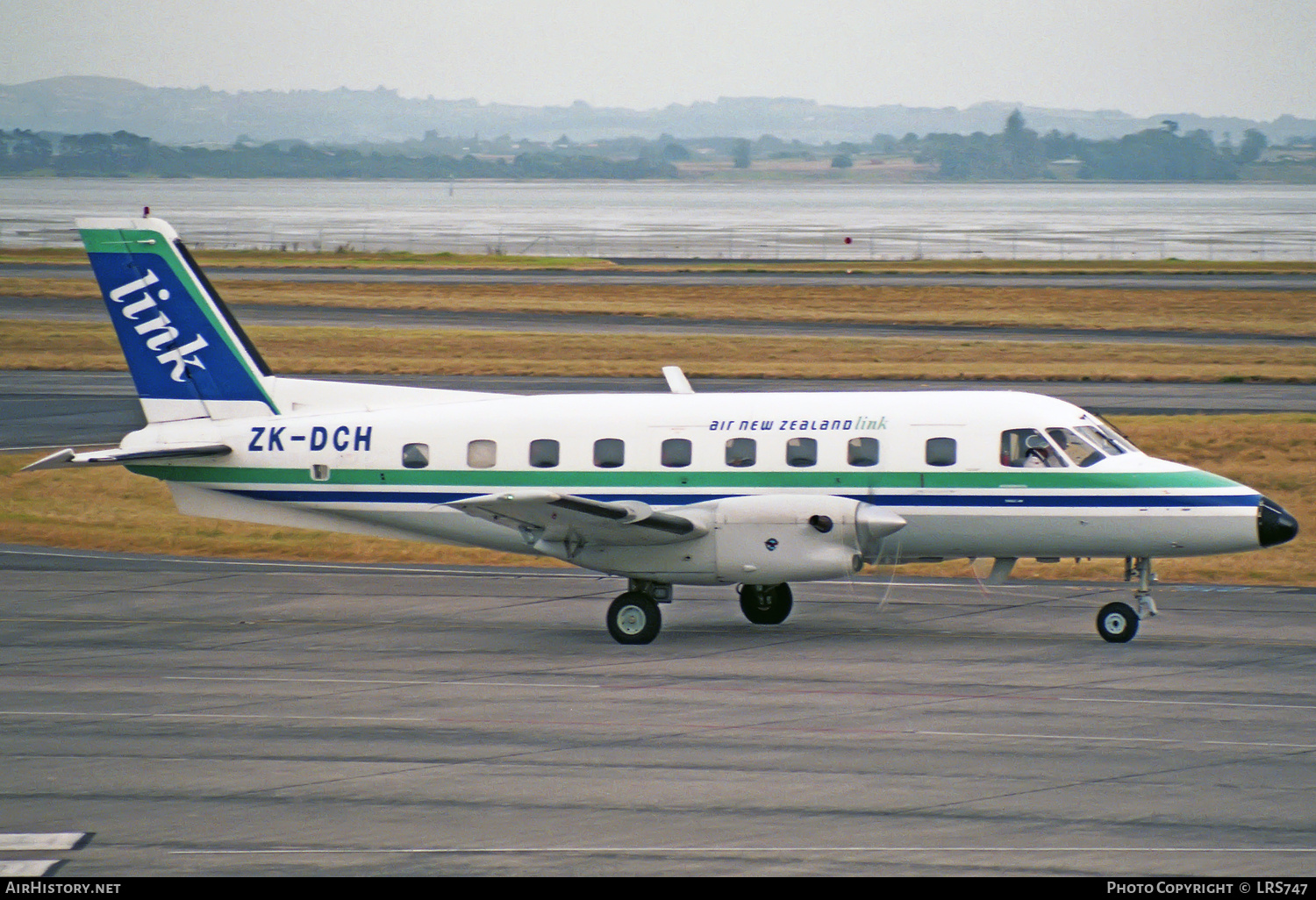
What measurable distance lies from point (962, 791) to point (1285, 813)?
9.29 ft

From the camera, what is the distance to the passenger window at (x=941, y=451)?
20.2 metres

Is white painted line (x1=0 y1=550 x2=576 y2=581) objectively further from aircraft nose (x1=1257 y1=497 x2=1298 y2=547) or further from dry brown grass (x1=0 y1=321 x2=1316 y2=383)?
dry brown grass (x1=0 y1=321 x2=1316 y2=383)

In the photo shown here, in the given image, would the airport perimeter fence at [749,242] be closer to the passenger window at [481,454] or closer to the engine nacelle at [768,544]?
the passenger window at [481,454]

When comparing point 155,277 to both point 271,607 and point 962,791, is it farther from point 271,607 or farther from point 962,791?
point 962,791

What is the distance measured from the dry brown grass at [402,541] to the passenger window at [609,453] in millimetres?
6912

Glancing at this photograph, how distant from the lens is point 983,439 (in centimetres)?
2023

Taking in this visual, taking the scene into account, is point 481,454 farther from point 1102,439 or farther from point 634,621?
point 1102,439

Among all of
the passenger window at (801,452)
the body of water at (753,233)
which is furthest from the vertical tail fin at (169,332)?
the body of water at (753,233)

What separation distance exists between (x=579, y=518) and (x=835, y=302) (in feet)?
154

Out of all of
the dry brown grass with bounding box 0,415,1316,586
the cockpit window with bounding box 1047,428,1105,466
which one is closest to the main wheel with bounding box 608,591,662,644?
the cockpit window with bounding box 1047,428,1105,466

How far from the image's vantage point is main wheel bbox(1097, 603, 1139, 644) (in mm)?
19953

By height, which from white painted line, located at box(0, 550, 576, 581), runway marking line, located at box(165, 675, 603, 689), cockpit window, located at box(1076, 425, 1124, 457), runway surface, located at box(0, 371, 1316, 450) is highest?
cockpit window, located at box(1076, 425, 1124, 457)

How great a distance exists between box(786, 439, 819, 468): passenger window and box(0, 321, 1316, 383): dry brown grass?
975 inches

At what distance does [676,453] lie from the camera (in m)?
20.8
